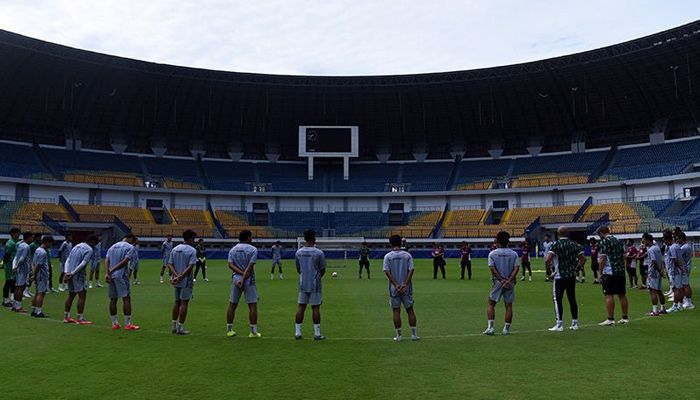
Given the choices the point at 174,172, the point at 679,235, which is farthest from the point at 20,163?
the point at 679,235

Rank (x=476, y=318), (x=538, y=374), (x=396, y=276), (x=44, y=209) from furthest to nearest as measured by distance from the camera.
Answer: (x=44, y=209) → (x=476, y=318) → (x=396, y=276) → (x=538, y=374)

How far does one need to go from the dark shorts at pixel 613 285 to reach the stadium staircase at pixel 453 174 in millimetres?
59861

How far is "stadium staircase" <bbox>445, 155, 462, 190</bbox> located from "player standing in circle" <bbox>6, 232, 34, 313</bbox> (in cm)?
6104

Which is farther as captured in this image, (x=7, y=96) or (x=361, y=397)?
(x=7, y=96)

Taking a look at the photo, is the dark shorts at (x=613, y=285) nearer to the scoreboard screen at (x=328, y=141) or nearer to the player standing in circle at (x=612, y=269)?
the player standing in circle at (x=612, y=269)

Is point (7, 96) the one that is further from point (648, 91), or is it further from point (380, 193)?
point (648, 91)

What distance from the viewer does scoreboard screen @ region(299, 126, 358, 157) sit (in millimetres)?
70312

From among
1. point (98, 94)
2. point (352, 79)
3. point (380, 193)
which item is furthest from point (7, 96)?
point (380, 193)

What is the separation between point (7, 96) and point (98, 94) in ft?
30.4

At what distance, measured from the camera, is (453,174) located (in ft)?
244

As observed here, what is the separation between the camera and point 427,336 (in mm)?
11047

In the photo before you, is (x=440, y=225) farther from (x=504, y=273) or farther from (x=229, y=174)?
(x=504, y=273)

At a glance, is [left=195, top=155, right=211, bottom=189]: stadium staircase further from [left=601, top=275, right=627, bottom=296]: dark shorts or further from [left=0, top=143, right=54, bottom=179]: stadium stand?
[left=601, top=275, right=627, bottom=296]: dark shorts

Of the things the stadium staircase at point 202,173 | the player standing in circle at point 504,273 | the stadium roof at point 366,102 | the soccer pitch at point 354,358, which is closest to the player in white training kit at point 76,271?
the soccer pitch at point 354,358
